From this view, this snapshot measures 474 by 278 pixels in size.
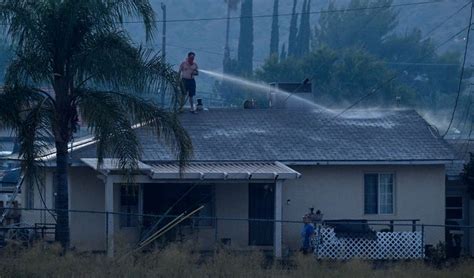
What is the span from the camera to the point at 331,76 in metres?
67.5

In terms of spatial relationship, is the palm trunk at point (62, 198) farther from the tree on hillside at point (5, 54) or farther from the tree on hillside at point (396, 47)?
the tree on hillside at point (396, 47)

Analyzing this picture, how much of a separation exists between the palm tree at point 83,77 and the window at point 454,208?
13.1m

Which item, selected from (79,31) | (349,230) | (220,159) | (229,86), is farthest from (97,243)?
(229,86)

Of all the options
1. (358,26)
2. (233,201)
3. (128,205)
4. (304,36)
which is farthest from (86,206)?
(358,26)

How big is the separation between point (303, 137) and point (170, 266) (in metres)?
12.9

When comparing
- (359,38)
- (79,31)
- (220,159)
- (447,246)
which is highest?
(359,38)

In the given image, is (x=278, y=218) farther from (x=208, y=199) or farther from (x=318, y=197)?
(x=208, y=199)

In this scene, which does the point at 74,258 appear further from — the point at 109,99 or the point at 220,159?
the point at 220,159

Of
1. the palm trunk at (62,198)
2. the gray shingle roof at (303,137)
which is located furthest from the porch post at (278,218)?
the palm trunk at (62,198)

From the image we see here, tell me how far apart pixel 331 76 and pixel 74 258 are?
49712mm

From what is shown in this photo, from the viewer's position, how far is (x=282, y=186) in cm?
2917

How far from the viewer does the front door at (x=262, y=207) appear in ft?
97.3

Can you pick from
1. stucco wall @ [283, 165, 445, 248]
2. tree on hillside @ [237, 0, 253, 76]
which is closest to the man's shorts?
stucco wall @ [283, 165, 445, 248]

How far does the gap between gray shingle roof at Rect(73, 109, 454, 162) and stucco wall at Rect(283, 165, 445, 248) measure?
1.70ft
